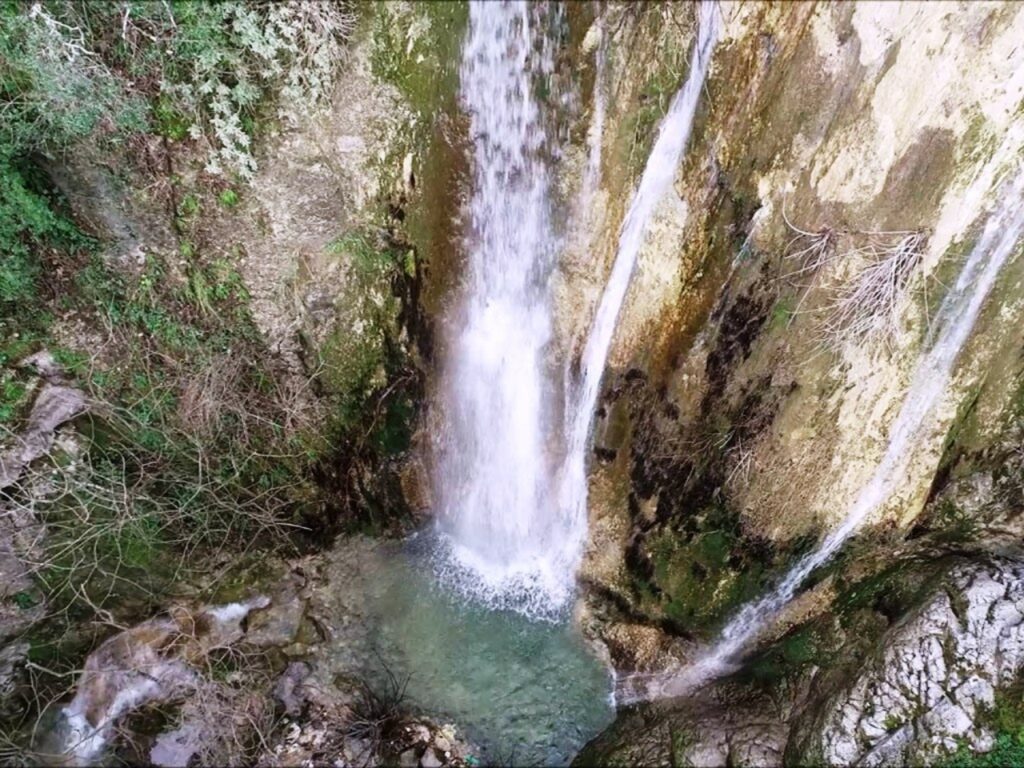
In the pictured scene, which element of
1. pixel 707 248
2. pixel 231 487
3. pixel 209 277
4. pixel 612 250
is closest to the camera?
pixel 707 248

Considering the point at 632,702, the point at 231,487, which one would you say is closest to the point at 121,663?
the point at 231,487

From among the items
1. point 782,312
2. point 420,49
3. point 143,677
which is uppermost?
point 420,49

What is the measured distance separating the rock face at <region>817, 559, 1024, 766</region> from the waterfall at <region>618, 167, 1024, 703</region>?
690 millimetres

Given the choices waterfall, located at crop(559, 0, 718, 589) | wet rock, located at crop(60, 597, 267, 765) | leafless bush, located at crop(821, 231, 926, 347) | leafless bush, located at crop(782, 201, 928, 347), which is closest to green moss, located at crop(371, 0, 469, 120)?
waterfall, located at crop(559, 0, 718, 589)

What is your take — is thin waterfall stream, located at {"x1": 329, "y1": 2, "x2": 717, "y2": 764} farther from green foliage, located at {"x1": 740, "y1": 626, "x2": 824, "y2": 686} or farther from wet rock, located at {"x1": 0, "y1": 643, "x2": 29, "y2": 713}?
wet rock, located at {"x1": 0, "y1": 643, "x2": 29, "y2": 713}

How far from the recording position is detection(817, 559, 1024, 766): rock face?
373 centimetres

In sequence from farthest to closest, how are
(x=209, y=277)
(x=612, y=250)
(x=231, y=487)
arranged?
1. (x=231, y=487)
2. (x=209, y=277)
3. (x=612, y=250)

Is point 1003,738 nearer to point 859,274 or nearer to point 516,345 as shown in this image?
point 859,274

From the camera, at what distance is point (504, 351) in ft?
Answer: 15.8

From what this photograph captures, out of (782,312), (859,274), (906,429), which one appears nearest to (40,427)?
(782,312)

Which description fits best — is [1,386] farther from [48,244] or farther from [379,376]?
[379,376]

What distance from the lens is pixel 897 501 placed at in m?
4.37

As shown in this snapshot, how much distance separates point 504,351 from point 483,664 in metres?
2.62

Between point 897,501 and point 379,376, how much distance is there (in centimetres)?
381
